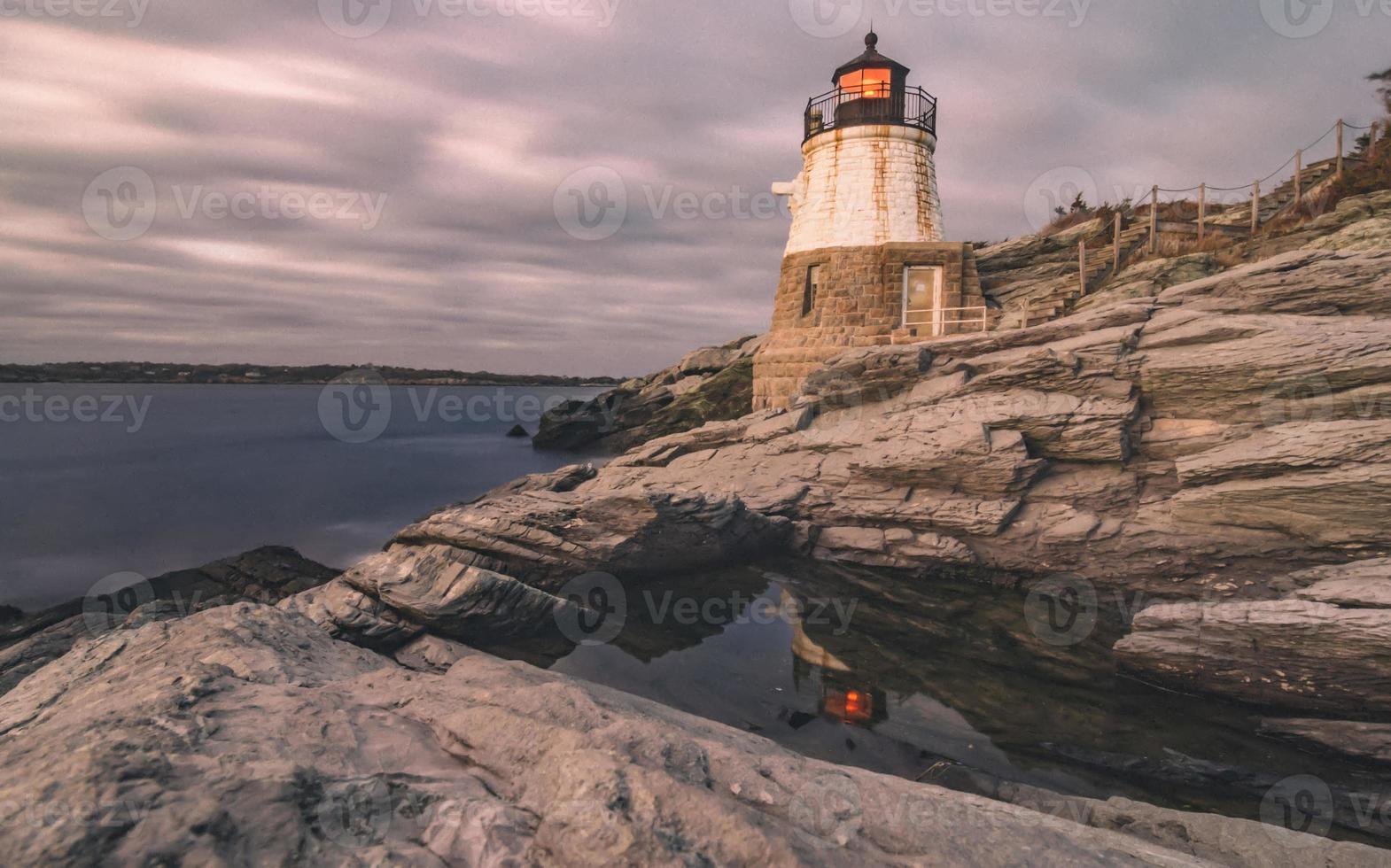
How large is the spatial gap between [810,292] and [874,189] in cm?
445

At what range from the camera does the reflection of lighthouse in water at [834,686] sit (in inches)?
357

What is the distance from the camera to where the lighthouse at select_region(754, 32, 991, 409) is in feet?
74.9

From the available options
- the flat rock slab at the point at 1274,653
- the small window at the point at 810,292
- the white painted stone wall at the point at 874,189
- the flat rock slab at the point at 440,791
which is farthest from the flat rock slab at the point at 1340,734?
the small window at the point at 810,292

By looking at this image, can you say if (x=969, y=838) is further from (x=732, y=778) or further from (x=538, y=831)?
(x=538, y=831)

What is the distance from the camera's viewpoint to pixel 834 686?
9898 millimetres

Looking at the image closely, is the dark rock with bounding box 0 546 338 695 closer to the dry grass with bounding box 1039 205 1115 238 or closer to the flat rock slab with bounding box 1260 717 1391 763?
the flat rock slab with bounding box 1260 717 1391 763

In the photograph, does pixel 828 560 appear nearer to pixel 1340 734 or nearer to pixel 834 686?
pixel 834 686

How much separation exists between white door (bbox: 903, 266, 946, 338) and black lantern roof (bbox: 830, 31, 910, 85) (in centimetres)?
768

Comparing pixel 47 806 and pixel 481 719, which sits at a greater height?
pixel 47 806

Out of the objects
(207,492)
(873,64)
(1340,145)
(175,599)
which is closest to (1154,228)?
(1340,145)

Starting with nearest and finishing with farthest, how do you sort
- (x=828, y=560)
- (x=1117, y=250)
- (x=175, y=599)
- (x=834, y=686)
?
(x=834, y=686)
(x=175, y=599)
(x=828, y=560)
(x=1117, y=250)

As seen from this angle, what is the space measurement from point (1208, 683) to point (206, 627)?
42.5ft

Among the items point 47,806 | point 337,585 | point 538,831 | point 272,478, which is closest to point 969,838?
point 538,831

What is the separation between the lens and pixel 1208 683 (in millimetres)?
9055
